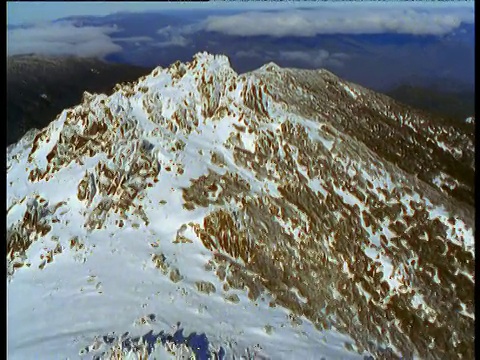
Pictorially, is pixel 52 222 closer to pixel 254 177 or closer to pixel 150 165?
pixel 150 165

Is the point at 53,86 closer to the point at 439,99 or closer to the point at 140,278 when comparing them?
the point at 140,278

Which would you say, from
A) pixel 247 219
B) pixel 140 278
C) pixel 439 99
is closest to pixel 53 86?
pixel 140 278

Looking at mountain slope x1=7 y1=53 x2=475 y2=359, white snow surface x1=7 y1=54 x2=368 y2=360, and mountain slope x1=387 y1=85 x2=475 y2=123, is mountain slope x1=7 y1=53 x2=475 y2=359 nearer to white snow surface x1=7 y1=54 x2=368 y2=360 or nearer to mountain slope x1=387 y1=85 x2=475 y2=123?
white snow surface x1=7 y1=54 x2=368 y2=360

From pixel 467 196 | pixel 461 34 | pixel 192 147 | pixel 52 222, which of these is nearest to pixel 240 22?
pixel 192 147

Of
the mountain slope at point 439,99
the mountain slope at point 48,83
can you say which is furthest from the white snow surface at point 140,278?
the mountain slope at point 439,99

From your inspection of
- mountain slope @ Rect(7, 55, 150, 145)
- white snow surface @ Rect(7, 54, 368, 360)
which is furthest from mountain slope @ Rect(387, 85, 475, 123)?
mountain slope @ Rect(7, 55, 150, 145)

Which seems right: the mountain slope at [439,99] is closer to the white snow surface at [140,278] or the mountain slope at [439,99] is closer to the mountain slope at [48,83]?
the white snow surface at [140,278]
